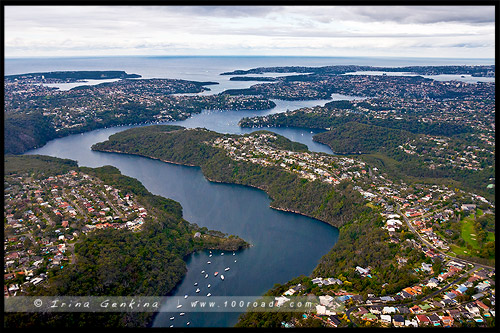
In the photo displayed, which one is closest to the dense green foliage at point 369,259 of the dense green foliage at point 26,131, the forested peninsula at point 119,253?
the forested peninsula at point 119,253

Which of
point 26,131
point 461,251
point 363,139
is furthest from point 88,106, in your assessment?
point 461,251

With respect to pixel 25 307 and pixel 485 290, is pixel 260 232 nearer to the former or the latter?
pixel 485 290

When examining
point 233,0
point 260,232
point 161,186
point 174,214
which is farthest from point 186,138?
point 233,0

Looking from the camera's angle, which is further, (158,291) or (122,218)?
(122,218)

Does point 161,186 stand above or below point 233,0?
below

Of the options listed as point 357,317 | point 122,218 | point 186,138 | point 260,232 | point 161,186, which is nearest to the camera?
point 357,317

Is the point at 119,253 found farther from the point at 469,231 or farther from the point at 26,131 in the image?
the point at 26,131
